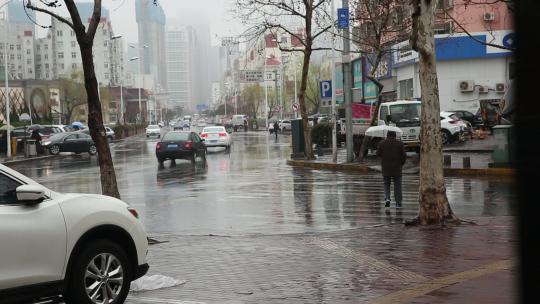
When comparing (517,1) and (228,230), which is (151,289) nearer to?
(228,230)

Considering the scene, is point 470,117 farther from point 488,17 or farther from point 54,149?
point 54,149

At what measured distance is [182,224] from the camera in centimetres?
1262

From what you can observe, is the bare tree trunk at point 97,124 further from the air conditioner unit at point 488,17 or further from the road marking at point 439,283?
the air conditioner unit at point 488,17

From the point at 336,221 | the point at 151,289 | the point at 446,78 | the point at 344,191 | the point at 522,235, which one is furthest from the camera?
the point at 446,78

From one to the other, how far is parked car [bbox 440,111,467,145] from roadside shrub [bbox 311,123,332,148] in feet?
22.0

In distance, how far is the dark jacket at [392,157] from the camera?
1386cm

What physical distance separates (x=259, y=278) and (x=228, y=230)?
13.2 ft

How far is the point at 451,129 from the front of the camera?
30.7 m

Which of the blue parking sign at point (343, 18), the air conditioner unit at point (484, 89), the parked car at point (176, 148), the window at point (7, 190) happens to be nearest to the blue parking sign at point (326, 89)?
the blue parking sign at point (343, 18)

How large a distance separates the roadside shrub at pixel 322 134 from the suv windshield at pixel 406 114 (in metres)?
9.12

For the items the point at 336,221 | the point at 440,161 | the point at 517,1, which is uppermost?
the point at 517,1

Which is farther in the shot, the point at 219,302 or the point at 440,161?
Result: the point at 440,161

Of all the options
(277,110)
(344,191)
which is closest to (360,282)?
(344,191)

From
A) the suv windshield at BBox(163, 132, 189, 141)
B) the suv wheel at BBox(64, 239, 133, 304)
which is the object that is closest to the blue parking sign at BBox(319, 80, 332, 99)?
the suv windshield at BBox(163, 132, 189, 141)
